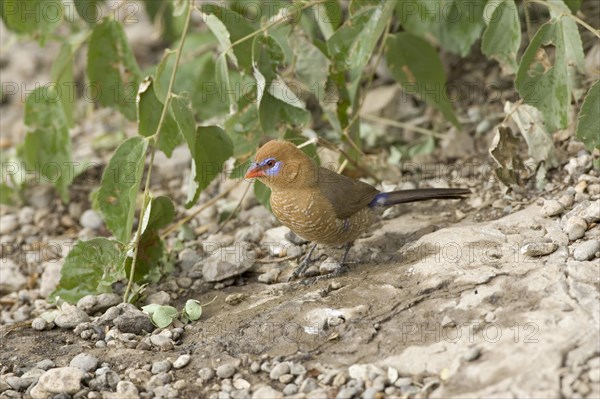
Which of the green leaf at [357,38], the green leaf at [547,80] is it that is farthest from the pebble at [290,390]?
the green leaf at [547,80]

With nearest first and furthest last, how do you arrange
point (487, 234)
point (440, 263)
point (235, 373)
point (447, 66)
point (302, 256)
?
point (235, 373) → point (440, 263) → point (487, 234) → point (302, 256) → point (447, 66)

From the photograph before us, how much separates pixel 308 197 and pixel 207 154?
0.58m

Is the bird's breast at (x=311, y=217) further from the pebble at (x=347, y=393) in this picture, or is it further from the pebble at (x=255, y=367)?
the pebble at (x=347, y=393)

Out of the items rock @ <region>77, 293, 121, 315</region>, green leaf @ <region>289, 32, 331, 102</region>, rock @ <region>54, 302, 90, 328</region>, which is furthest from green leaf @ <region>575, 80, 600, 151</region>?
rock @ <region>54, 302, 90, 328</region>

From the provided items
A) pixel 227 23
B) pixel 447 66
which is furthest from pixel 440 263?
pixel 447 66

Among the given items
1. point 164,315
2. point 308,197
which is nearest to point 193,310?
point 164,315

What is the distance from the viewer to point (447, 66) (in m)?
6.27

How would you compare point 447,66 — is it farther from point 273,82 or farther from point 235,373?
point 235,373

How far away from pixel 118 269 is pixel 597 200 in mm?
2430

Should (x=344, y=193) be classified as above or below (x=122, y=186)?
below

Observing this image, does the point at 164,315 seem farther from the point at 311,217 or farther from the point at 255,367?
the point at 311,217

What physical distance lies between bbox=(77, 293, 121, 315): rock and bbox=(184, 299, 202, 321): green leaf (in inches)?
17.8

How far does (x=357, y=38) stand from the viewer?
4.43 metres

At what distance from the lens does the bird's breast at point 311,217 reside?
176 inches
